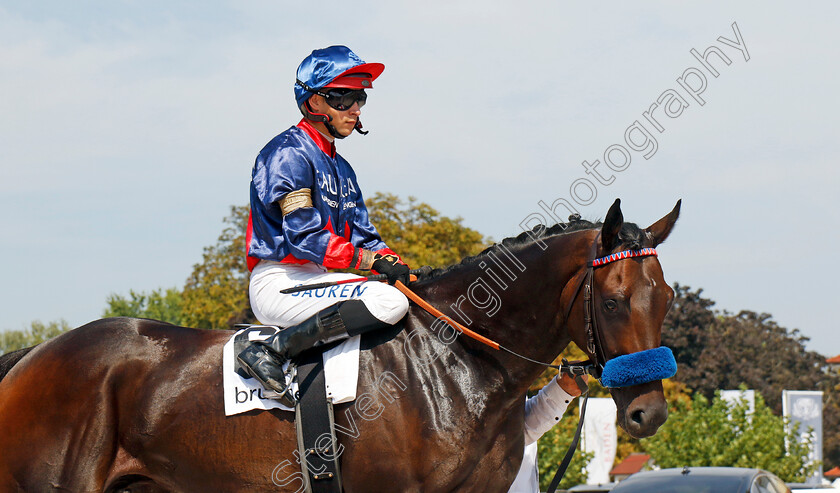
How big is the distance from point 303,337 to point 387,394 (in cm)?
47

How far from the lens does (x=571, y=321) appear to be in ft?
13.1

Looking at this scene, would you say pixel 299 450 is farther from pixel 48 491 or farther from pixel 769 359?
pixel 769 359

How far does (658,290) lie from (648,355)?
0.98 feet

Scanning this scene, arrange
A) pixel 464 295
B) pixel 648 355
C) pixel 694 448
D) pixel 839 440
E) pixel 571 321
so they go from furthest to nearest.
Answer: pixel 839 440 → pixel 694 448 → pixel 464 295 → pixel 571 321 → pixel 648 355

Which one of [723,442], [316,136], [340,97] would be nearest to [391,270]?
[316,136]

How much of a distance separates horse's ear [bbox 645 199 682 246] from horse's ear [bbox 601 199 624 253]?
23cm

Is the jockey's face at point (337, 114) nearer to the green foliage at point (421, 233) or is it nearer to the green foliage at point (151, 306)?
the green foliage at point (421, 233)

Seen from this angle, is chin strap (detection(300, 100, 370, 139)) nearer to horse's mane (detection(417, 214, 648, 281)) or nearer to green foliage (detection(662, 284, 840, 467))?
horse's mane (detection(417, 214, 648, 281))

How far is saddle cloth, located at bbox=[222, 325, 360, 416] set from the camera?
399cm

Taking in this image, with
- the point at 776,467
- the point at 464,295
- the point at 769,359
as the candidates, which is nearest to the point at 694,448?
the point at 776,467

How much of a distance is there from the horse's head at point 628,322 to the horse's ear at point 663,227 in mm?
131

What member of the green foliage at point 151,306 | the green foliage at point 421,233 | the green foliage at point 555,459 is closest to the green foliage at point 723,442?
the green foliage at point 555,459

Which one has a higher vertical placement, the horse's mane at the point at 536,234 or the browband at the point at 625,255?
the horse's mane at the point at 536,234

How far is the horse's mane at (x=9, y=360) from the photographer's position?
186 inches
